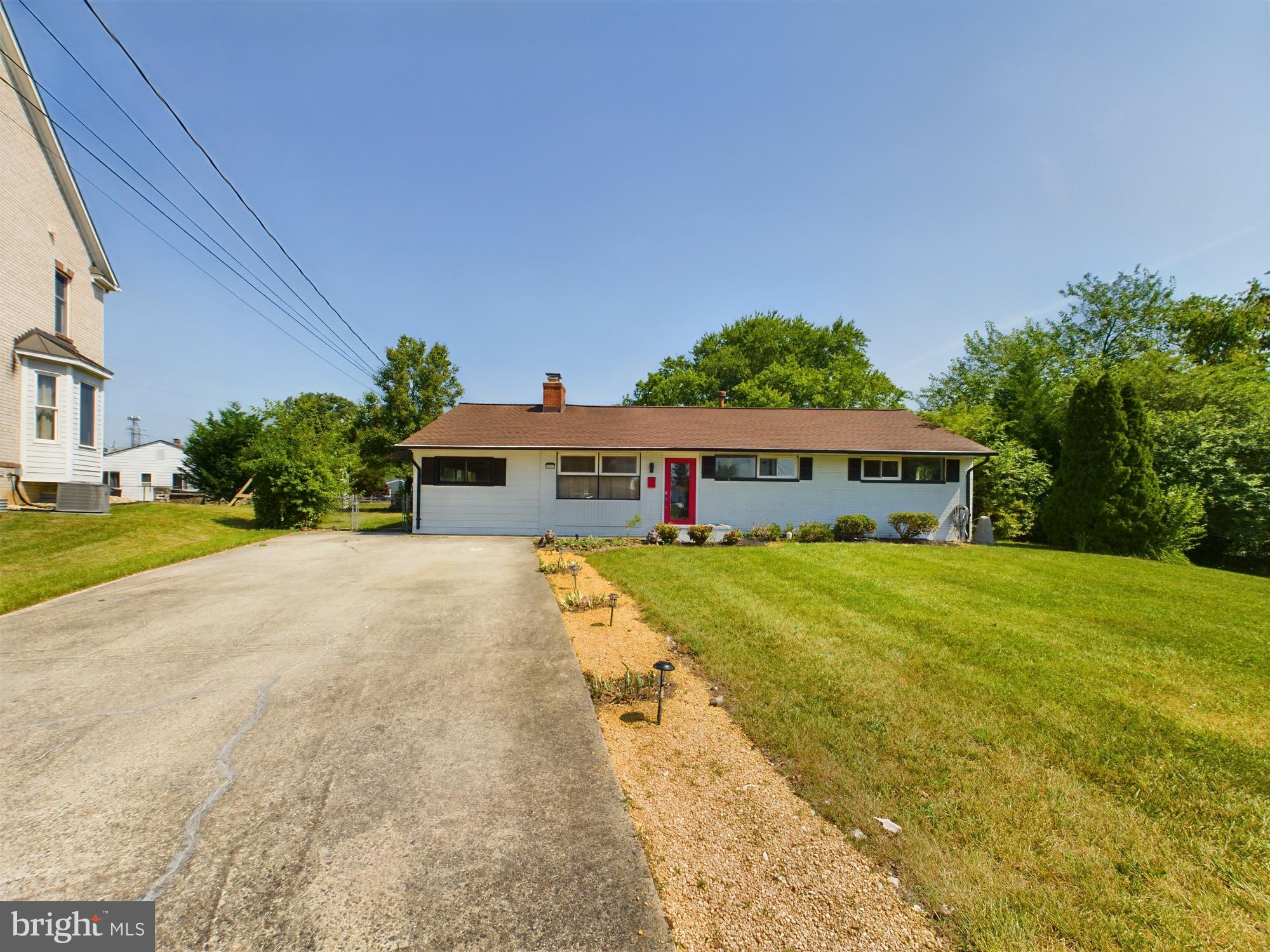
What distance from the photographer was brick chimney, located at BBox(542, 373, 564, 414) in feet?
58.6

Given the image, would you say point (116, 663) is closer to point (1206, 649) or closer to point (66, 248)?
point (1206, 649)

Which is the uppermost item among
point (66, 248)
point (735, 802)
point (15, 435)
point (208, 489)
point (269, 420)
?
point (66, 248)

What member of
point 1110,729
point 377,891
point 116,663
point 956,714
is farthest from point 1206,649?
point 116,663

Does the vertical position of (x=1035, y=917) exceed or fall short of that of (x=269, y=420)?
it falls short

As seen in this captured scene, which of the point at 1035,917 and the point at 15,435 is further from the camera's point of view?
the point at 15,435

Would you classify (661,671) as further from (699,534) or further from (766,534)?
(766,534)

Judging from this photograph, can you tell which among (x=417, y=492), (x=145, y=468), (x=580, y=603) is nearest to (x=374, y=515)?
(x=417, y=492)

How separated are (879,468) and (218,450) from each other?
2626 centimetres

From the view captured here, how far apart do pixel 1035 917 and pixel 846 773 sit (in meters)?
1.06

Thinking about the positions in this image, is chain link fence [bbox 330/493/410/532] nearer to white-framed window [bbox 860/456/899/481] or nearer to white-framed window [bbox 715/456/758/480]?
white-framed window [bbox 715/456/758/480]

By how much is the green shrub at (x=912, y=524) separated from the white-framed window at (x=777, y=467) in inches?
123

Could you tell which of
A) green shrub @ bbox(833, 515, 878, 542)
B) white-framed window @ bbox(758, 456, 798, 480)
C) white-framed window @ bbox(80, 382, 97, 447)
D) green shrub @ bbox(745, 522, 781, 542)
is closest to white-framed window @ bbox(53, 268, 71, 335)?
white-framed window @ bbox(80, 382, 97, 447)

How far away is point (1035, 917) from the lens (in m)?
2.09

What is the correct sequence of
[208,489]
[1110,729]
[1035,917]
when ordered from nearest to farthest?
[1035,917] < [1110,729] < [208,489]
